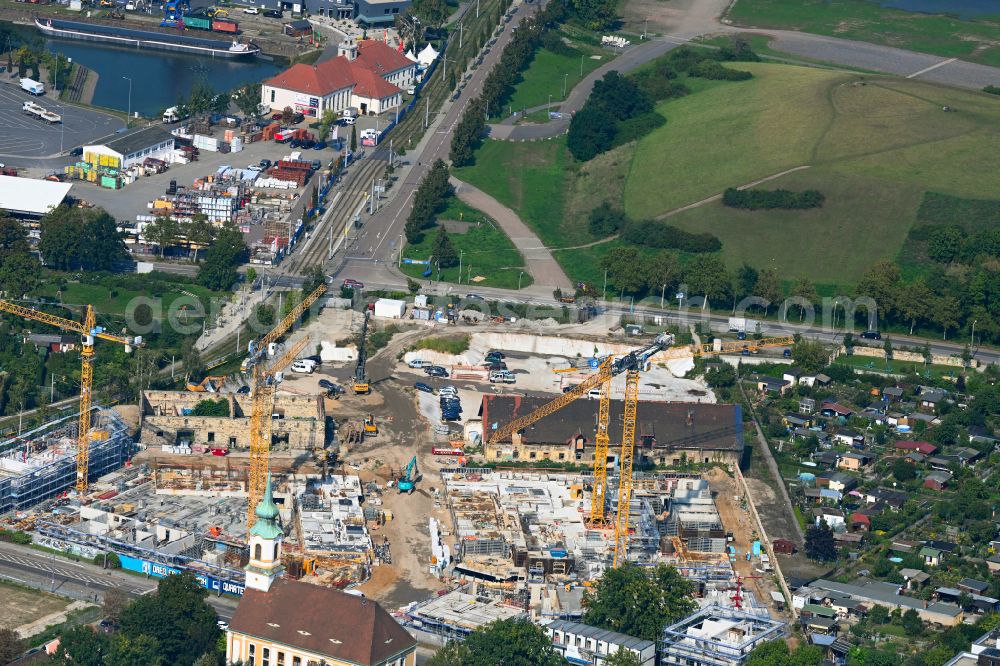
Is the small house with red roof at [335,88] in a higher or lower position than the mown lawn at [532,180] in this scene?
higher

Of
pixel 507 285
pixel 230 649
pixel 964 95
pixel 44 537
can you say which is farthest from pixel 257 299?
pixel 964 95

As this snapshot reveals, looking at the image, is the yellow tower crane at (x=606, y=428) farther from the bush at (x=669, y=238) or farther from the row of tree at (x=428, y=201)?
the row of tree at (x=428, y=201)

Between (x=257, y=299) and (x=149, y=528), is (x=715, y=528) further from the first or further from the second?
(x=257, y=299)

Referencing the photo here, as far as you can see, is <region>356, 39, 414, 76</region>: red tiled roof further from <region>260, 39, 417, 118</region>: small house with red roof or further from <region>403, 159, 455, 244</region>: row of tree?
<region>403, 159, 455, 244</region>: row of tree

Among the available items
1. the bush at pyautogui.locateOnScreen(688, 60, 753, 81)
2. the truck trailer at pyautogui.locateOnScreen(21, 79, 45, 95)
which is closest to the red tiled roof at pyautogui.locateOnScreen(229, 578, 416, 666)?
the truck trailer at pyautogui.locateOnScreen(21, 79, 45, 95)

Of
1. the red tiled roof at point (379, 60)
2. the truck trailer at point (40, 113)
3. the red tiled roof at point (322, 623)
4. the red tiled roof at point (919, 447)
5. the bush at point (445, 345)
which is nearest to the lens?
the red tiled roof at point (322, 623)

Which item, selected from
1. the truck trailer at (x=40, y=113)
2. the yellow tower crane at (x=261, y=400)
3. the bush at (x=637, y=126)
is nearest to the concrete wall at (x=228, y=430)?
the yellow tower crane at (x=261, y=400)
